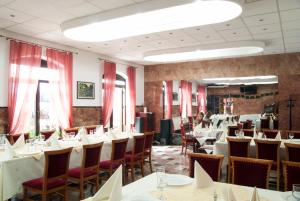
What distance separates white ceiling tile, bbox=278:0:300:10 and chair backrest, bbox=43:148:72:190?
435 centimetres

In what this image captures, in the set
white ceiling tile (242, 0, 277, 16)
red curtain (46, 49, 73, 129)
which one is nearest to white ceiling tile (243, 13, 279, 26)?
white ceiling tile (242, 0, 277, 16)

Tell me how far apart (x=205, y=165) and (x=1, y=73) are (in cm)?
543

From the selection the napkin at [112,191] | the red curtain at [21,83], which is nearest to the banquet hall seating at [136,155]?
the red curtain at [21,83]

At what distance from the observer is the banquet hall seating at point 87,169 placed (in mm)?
4043

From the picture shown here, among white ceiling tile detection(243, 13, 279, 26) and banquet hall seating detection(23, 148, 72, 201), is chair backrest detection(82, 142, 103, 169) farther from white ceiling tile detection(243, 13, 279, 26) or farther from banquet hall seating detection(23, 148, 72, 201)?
white ceiling tile detection(243, 13, 279, 26)

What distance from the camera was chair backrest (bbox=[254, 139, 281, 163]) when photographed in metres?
4.57

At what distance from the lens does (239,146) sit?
4863 mm

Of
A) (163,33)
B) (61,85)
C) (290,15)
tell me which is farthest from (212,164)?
(61,85)

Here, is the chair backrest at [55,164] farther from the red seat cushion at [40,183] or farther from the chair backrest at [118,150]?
the chair backrest at [118,150]

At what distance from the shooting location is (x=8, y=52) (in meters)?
6.27

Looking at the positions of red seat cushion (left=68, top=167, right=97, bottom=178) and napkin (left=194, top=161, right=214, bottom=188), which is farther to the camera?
red seat cushion (left=68, top=167, right=97, bottom=178)

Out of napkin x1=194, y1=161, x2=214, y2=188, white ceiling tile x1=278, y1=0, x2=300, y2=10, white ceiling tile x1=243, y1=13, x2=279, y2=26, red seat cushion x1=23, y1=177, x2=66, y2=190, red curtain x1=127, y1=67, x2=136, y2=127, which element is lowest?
red seat cushion x1=23, y1=177, x2=66, y2=190

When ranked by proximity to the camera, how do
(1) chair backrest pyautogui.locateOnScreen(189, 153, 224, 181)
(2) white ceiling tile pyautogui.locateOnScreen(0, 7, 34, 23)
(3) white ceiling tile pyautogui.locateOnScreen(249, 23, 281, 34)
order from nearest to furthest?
(1) chair backrest pyautogui.locateOnScreen(189, 153, 224, 181), (2) white ceiling tile pyautogui.locateOnScreen(0, 7, 34, 23), (3) white ceiling tile pyautogui.locateOnScreen(249, 23, 281, 34)

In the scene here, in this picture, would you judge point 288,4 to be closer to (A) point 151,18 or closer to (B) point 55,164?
(A) point 151,18
